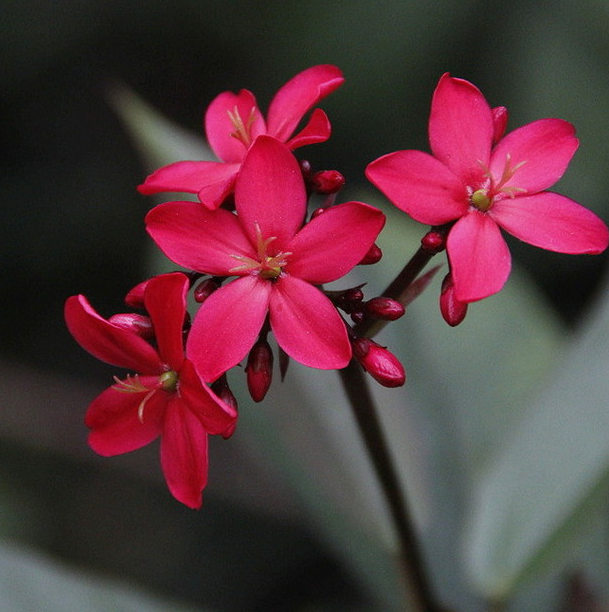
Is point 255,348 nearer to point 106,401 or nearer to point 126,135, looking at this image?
point 106,401

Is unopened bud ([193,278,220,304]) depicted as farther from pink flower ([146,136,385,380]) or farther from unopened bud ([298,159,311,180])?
unopened bud ([298,159,311,180])

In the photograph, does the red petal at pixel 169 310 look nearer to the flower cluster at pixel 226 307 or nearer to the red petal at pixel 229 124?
the flower cluster at pixel 226 307

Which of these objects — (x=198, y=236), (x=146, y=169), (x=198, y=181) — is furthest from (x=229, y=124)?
(x=146, y=169)

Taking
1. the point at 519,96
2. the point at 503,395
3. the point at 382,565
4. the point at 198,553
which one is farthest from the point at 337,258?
the point at 519,96

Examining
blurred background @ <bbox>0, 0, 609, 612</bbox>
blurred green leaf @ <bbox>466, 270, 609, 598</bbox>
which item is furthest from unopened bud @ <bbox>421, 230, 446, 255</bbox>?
blurred background @ <bbox>0, 0, 609, 612</bbox>

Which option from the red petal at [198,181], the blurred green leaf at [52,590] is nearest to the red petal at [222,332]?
the red petal at [198,181]

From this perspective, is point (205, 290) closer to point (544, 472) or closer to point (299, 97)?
point (299, 97)
